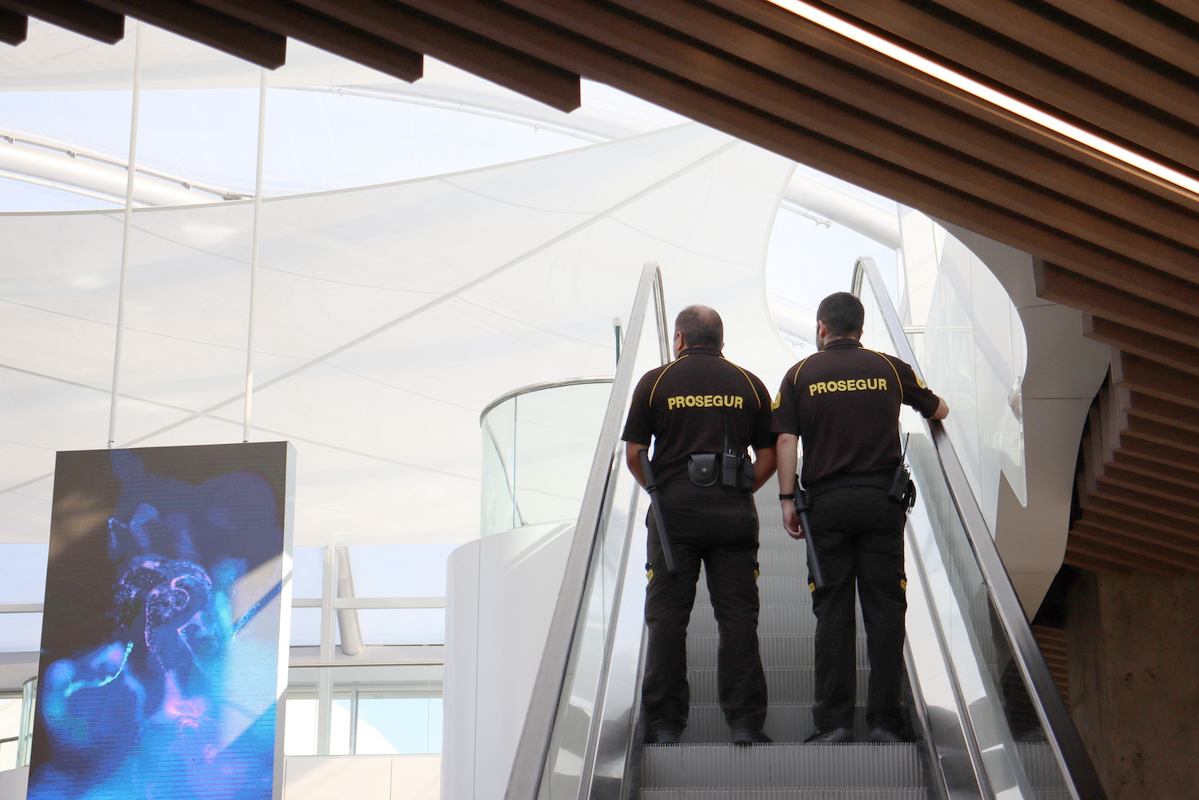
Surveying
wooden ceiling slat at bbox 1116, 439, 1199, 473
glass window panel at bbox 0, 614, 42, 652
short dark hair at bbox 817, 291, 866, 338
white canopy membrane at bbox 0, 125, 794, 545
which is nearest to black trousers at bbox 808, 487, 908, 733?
short dark hair at bbox 817, 291, 866, 338

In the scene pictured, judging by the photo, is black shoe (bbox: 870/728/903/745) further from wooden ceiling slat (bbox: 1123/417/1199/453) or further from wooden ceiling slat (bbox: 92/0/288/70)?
wooden ceiling slat (bbox: 92/0/288/70)

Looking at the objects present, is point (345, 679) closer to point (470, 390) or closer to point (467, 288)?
point (470, 390)

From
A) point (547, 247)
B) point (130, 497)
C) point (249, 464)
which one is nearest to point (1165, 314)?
point (249, 464)

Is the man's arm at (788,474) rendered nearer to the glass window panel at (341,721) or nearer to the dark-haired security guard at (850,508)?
the dark-haired security guard at (850,508)

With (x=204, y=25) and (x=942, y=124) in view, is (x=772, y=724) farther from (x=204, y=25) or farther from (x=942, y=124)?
(x=204, y=25)

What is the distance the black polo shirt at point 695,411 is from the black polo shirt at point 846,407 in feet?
0.38

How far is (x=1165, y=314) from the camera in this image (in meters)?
4.04

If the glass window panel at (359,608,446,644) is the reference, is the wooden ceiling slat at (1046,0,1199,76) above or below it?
above

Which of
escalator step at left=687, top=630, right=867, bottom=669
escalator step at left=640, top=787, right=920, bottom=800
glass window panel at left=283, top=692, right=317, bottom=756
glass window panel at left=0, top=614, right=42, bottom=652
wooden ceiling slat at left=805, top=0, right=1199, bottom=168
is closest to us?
wooden ceiling slat at left=805, top=0, right=1199, bottom=168

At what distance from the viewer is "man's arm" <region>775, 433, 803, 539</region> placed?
4020mm

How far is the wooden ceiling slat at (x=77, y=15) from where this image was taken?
3.04 m

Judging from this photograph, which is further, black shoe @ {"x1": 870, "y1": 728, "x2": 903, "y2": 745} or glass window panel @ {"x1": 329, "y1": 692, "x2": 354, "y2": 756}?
glass window panel @ {"x1": 329, "y1": 692, "x2": 354, "y2": 756}

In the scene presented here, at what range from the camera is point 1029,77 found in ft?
9.50

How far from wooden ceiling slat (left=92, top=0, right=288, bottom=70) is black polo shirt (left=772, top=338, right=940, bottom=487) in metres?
2.01
